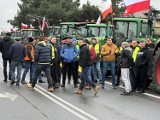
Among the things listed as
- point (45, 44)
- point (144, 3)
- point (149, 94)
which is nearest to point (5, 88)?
point (45, 44)

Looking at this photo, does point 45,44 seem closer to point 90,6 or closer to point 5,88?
point 5,88

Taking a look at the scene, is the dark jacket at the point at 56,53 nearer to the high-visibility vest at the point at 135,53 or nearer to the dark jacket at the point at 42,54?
the dark jacket at the point at 42,54

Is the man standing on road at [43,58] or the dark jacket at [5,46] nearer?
the man standing on road at [43,58]

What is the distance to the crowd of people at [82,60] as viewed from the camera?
12.6 metres

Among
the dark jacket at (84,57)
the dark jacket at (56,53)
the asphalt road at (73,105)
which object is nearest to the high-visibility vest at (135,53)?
the asphalt road at (73,105)

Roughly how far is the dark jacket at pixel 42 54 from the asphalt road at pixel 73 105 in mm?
971

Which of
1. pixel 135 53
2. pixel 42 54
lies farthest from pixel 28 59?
pixel 135 53

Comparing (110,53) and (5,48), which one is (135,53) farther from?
(5,48)

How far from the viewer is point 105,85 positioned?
1470cm

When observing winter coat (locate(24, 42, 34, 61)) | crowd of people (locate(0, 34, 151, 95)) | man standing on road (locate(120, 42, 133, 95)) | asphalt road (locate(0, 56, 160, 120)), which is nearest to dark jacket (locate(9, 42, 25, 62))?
crowd of people (locate(0, 34, 151, 95))

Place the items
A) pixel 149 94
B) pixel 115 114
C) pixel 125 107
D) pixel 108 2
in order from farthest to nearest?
pixel 108 2 → pixel 149 94 → pixel 125 107 → pixel 115 114

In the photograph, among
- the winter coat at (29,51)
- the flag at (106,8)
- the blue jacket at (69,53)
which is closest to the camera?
the blue jacket at (69,53)

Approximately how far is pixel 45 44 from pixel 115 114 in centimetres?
452

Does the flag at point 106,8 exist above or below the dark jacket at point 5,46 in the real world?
above
